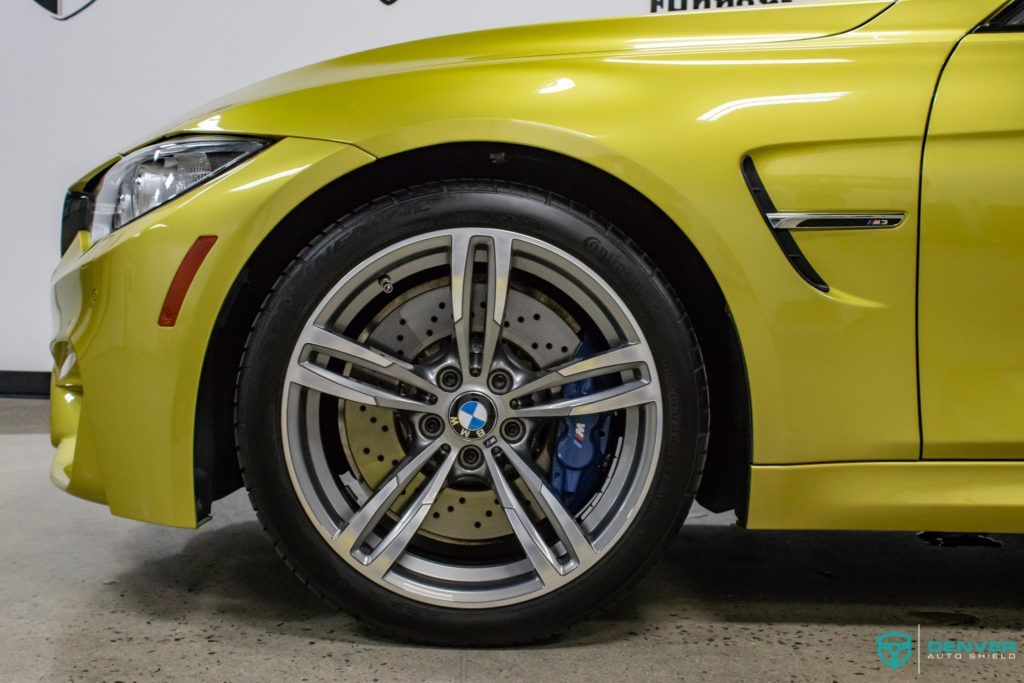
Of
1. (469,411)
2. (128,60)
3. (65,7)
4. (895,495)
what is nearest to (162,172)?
(469,411)

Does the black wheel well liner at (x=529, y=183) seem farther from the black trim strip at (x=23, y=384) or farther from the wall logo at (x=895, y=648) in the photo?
the black trim strip at (x=23, y=384)

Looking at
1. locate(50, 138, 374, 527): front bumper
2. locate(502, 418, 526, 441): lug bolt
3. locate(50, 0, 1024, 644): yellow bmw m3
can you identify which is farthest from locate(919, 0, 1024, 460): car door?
locate(50, 138, 374, 527): front bumper

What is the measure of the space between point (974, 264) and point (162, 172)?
1.37m

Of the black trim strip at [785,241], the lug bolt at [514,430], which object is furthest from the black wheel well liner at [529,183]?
the lug bolt at [514,430]

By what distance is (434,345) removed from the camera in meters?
1.55

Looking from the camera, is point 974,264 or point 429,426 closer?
point 974,264

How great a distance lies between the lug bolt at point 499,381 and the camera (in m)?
1.45

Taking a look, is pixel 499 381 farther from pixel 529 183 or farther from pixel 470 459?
pixel 529 183

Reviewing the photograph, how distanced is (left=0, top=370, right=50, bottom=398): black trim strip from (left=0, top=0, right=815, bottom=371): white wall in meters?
0.10

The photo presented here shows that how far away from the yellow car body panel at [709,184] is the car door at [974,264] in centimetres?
3

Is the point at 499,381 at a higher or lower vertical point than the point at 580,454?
higher

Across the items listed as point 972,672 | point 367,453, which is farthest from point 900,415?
point 367,453

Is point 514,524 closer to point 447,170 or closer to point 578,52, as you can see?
point 447,170

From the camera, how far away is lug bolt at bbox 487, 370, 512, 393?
145 cm
